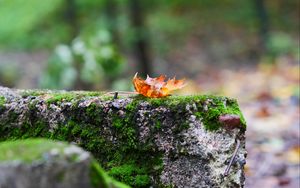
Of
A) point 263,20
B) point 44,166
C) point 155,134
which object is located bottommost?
point 44,166

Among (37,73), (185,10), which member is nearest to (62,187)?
(37,73)

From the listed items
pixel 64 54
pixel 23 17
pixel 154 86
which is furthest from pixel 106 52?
pixel 23 17

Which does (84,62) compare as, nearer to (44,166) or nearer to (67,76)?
(67,76)

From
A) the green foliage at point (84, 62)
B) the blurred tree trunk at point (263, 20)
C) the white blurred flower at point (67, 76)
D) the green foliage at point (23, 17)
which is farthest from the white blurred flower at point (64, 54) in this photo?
the green foliage at point (23, 17)

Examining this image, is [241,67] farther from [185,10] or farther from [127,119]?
[127,119]

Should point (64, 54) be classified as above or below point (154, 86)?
above

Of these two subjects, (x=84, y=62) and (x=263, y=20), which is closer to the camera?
(x=84, y=62)
